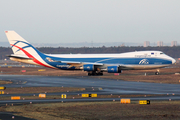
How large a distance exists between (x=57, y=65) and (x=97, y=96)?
36274mm

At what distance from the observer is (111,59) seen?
65.5 meters

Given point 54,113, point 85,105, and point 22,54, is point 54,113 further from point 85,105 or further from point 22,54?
point 22,54

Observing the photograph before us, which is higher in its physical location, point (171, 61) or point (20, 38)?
point (20, 38)

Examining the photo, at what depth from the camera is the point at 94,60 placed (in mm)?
66062

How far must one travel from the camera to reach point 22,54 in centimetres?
6812

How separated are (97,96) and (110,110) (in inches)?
366

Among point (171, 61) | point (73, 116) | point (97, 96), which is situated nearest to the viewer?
point (73, 116)

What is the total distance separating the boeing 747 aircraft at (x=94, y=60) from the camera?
6450 centimetres

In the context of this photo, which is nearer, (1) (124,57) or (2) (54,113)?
(2) (54,113)

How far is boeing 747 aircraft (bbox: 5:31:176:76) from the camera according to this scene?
64.5 meters

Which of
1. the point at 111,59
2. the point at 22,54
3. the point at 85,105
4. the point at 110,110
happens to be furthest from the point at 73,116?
the point at 22,54

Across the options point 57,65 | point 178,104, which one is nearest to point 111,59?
point 57,65

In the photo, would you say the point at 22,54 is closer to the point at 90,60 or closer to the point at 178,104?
the point at 90,60

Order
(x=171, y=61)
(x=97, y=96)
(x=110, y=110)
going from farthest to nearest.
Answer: (x=171, y=61) < (x=97, y=96) < (x=110, y=110)
